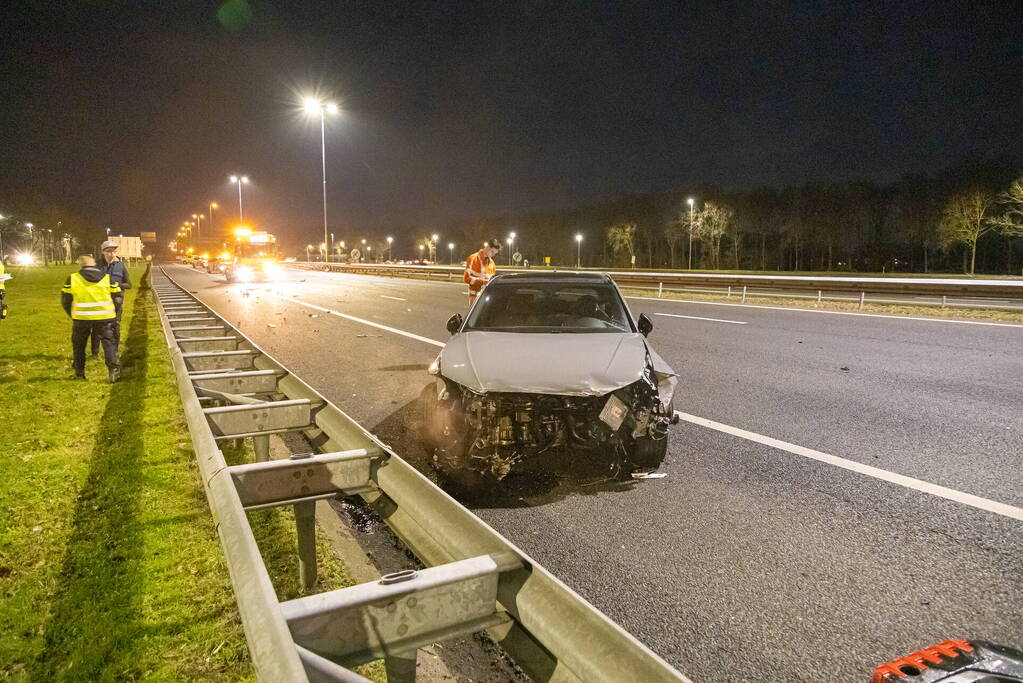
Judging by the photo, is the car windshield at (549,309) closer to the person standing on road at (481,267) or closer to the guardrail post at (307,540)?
the guardrail post at (307,540)

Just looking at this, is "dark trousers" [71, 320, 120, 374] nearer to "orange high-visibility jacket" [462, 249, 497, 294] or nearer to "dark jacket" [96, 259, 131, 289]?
"dark jacket" [96, 259, 131, 289]

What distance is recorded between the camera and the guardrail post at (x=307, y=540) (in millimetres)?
3074

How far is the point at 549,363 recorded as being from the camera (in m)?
4.61

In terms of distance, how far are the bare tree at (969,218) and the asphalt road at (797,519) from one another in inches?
2108

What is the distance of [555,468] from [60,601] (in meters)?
3.17

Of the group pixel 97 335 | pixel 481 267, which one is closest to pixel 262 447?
pixel 97 335

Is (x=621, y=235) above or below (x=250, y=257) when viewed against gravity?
above

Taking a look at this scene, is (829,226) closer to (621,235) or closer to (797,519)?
(621,235)

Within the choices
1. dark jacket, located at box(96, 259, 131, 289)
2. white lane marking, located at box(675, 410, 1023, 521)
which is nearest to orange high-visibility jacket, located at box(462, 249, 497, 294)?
dark jacket, located at box(96, 259, 131, 289)

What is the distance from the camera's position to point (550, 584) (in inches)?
74.4

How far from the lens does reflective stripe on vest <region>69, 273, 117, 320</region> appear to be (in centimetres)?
839

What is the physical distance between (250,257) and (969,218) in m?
55.3

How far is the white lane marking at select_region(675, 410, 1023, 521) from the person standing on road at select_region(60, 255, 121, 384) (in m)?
7.62

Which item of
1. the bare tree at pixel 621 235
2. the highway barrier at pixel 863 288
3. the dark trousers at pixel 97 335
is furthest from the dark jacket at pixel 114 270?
the bare tree at pixel 621 235
